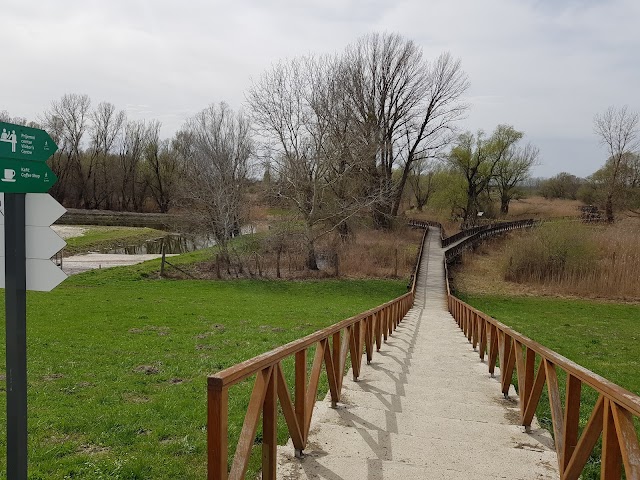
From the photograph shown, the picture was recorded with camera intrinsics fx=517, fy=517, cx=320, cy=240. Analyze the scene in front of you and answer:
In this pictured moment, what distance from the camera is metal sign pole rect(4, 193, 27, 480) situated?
2.83 m

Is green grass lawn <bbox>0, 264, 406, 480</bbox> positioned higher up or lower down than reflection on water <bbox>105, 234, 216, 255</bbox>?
lower down

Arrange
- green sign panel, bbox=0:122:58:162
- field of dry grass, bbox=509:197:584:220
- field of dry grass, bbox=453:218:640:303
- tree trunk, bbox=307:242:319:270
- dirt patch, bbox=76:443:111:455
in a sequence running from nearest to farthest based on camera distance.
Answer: green sign panel, bbox=0:122:58:162 < dirt patch, bbox=76:443:111:455 < field of dry grass, bbox=453:218:640:303 < tree trunk, bbox=307:242:319:270 < field of dry grass, bbox=509:197:584:220

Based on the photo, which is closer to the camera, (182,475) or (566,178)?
(182,475)

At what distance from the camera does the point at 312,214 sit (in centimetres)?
2977

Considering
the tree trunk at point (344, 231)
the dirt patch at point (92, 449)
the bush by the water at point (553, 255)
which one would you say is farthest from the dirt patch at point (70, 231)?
the dirt patch at point (92, 449)

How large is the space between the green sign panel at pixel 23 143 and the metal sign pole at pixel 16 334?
25cm

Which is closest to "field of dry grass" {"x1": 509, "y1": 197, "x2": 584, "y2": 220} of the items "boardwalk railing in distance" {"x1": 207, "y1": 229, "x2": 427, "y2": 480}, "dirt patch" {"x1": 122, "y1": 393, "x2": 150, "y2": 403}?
"dirt patch" {"x1": 122, "y1": 393, "x2": 150, "y2": 403}

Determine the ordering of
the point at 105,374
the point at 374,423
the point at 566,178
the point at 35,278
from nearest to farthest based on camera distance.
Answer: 1. the point at 35,278
2. the point at 374,423
3. the point at 105,374
4. the point at 566,178

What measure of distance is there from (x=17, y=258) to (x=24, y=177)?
0.46 m

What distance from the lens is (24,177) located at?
293 centimetres

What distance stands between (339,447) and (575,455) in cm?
185

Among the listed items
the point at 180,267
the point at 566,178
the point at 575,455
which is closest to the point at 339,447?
the point at 575,455

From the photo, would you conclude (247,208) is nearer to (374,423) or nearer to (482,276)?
(482,276)

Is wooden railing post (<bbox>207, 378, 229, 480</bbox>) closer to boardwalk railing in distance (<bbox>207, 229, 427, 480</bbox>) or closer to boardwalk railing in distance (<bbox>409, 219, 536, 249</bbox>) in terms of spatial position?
boardwalk railing in distance (<bbox>207, 229, 427, 480</bbox>)
